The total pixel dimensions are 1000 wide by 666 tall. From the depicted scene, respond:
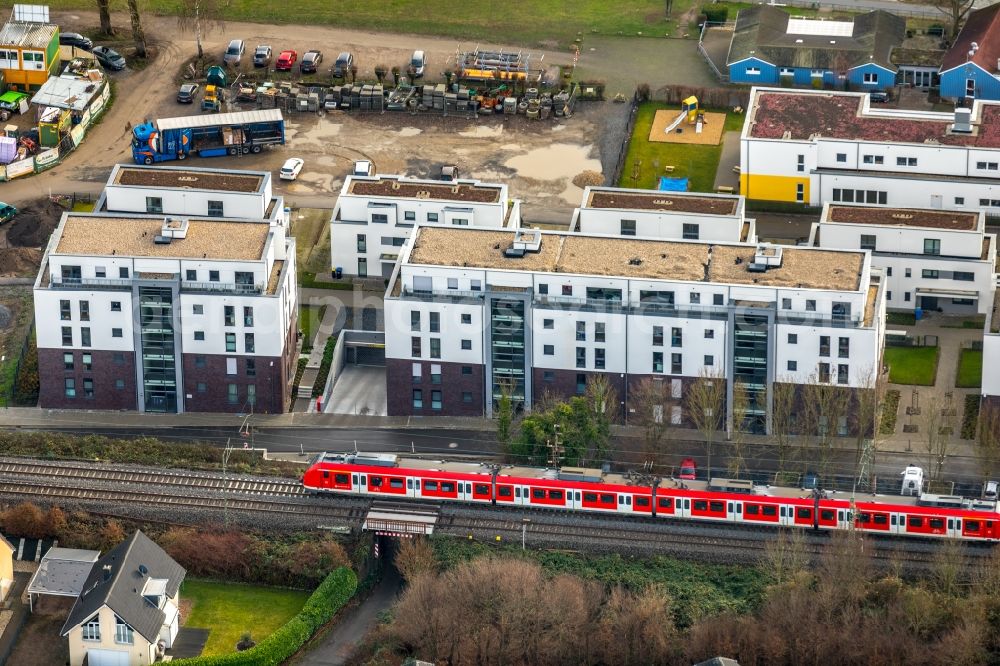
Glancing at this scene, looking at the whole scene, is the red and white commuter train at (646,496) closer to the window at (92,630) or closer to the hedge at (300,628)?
the hedge at (300,628)

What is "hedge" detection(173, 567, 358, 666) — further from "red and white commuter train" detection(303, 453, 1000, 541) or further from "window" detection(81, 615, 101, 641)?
"red and white commuter train" detection(303, 453, 1000, 541)

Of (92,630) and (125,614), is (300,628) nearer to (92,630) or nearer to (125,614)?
(125,614)

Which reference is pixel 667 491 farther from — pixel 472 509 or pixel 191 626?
pixel 191 626

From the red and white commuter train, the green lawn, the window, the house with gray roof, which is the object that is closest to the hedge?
the green lawn

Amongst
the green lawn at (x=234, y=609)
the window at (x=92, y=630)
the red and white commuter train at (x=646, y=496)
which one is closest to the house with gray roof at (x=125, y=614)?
the window at (x=92, y=630)

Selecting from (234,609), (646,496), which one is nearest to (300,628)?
(234,609)

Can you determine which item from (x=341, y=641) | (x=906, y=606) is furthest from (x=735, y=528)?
(x=341, y=641)

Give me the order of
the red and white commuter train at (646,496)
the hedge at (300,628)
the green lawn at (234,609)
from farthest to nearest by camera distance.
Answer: the red and white commuter train at (646,496), the green lawn at (234,609), the hedge at (300,628)
